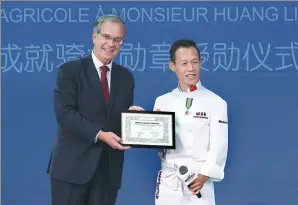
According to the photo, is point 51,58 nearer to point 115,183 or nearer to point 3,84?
point 3,84

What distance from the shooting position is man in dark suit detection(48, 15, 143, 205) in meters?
2.85

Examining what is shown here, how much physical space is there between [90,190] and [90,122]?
33 cm

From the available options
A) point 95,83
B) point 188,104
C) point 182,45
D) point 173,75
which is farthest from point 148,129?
point 173,75

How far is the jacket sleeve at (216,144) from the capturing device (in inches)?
110

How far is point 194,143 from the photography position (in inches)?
112

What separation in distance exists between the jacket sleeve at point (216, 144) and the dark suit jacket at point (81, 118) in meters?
0.43

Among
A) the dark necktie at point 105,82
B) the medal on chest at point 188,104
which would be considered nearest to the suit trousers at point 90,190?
the dark necktie at point 105,82

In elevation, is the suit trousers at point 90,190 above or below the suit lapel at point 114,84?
below

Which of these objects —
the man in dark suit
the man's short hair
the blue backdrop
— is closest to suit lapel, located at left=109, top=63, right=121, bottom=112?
the man in dark suit

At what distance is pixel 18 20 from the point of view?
14.0 ft

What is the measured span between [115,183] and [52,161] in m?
0.31

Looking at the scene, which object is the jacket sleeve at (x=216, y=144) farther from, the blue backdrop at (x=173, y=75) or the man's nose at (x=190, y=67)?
the blue backdrop at (x=173, y=75)

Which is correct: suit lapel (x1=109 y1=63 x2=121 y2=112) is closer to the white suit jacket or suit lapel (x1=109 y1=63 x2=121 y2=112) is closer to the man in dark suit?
the man in dark suit

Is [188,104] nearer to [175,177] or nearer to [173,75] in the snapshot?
[175,177]
